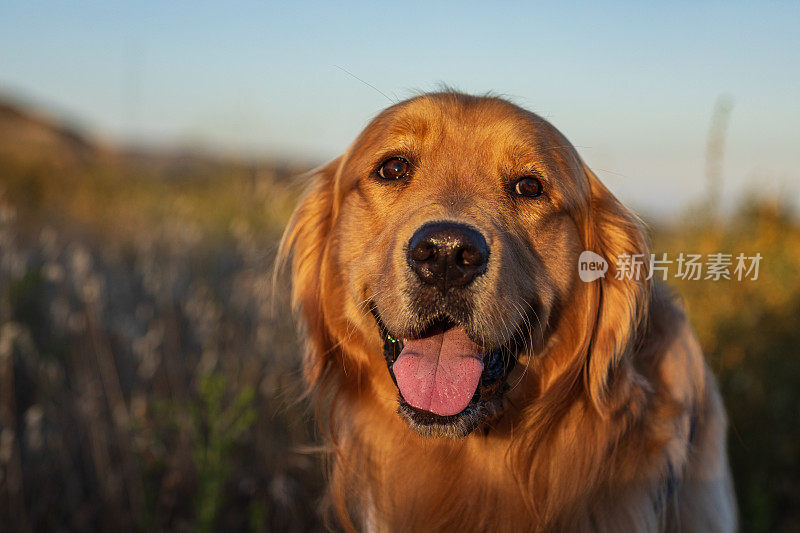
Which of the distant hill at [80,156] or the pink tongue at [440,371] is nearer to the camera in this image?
the pink tongue at [440,371]

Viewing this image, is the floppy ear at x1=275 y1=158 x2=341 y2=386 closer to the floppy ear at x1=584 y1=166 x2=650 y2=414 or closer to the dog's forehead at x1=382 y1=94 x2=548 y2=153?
the dog's forehead at x1=382 y1=94 x2=548 y2=153

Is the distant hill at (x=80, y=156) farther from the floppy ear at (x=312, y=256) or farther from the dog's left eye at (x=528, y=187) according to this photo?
the dog's left eye at (x=528, y=187)

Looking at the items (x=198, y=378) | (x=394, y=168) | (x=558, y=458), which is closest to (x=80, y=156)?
(x=198, y=378)

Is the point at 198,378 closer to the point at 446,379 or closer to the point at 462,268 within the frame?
the point at 446,379

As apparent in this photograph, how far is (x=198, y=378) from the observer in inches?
155

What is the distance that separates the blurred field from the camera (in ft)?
10.2

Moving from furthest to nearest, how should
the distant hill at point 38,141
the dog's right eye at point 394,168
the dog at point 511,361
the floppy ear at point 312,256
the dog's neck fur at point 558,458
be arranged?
the distant hill at point 38,141 → the floppy ear at point 312,256 → the dog's right eye at point 394,168 → the dog's neck fur at point 558,458 → the dog at point 511,361

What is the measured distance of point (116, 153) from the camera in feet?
39.0

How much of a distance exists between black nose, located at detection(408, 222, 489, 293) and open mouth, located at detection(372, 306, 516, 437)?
0.15 m

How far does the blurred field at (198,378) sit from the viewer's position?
3.09 metres

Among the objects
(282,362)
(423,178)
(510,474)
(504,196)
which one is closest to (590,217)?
(504,196)

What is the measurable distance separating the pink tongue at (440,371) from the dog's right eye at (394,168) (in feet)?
2.09

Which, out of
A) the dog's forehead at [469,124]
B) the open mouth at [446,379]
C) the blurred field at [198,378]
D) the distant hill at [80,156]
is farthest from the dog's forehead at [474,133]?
the distant hill at [80,156]

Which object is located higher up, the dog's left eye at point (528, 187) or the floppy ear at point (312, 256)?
the dog's left eye at point (528, 187)
